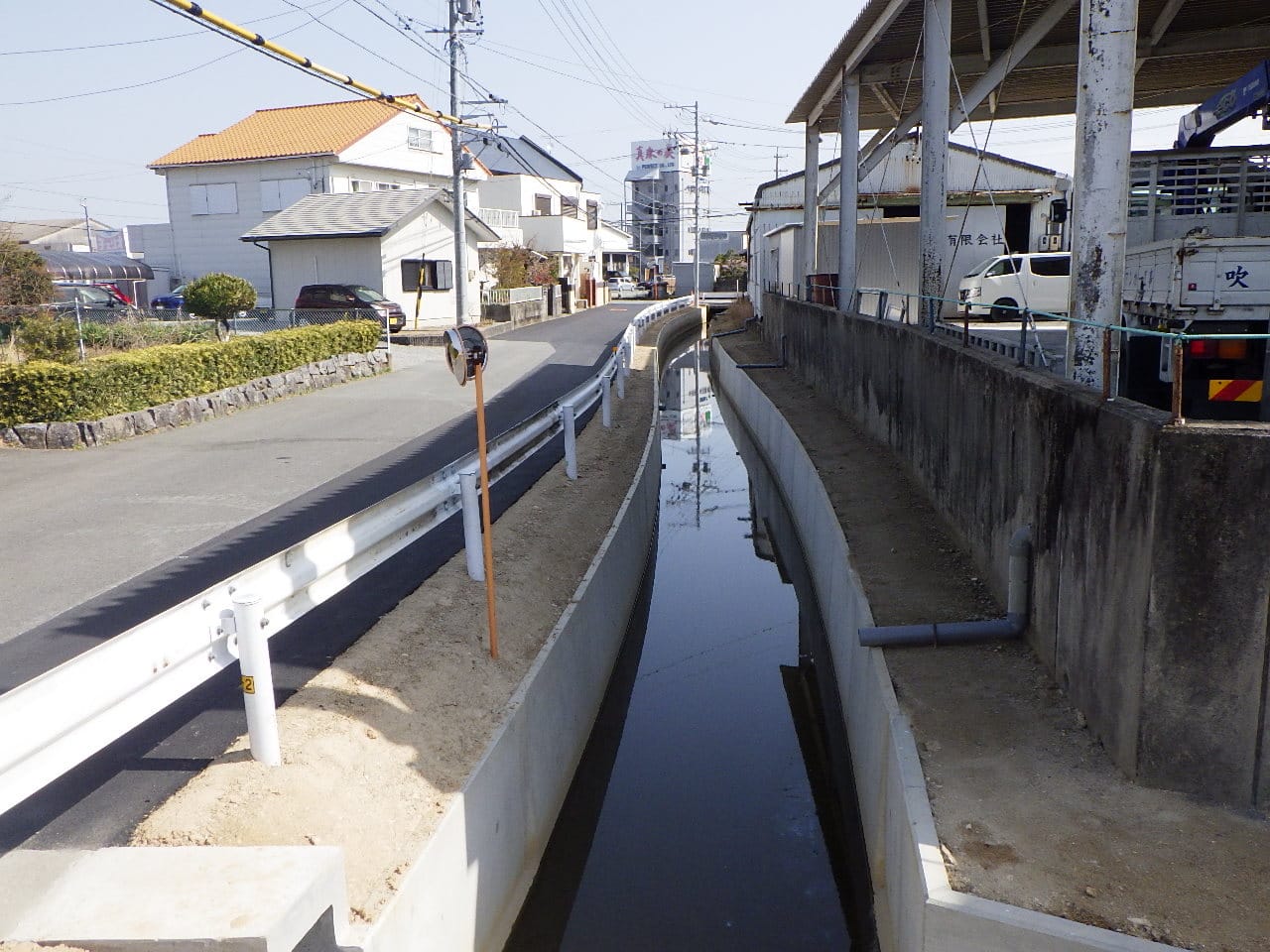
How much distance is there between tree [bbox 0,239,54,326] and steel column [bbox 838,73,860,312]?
1696 centimetres

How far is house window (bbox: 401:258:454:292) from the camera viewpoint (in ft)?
118

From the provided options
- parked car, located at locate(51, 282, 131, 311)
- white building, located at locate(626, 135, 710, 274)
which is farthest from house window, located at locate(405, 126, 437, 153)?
white building, located at locate(626, 135, 710, 274)

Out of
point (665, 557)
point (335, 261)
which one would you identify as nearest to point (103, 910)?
point (665, 557)

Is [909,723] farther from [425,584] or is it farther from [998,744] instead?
[425,584]

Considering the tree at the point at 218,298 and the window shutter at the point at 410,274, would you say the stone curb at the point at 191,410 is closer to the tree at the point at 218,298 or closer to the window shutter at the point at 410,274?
the tree at the point at 218,298

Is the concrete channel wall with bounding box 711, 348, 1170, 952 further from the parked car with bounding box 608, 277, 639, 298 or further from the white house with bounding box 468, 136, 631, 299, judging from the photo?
the parked car with bounding box 608, 277, 639, 298

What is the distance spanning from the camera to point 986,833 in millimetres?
5344

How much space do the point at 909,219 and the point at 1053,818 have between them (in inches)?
1224

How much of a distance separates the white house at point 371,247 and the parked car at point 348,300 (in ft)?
5.96

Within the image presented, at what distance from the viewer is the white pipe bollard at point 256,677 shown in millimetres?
5082

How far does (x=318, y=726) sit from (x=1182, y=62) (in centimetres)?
1851

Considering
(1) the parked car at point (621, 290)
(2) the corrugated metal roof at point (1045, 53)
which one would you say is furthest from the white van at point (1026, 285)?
(1) the parked car at point (621, 290)

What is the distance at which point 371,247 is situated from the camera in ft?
112

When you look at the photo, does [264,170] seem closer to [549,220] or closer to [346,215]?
[346,215]
